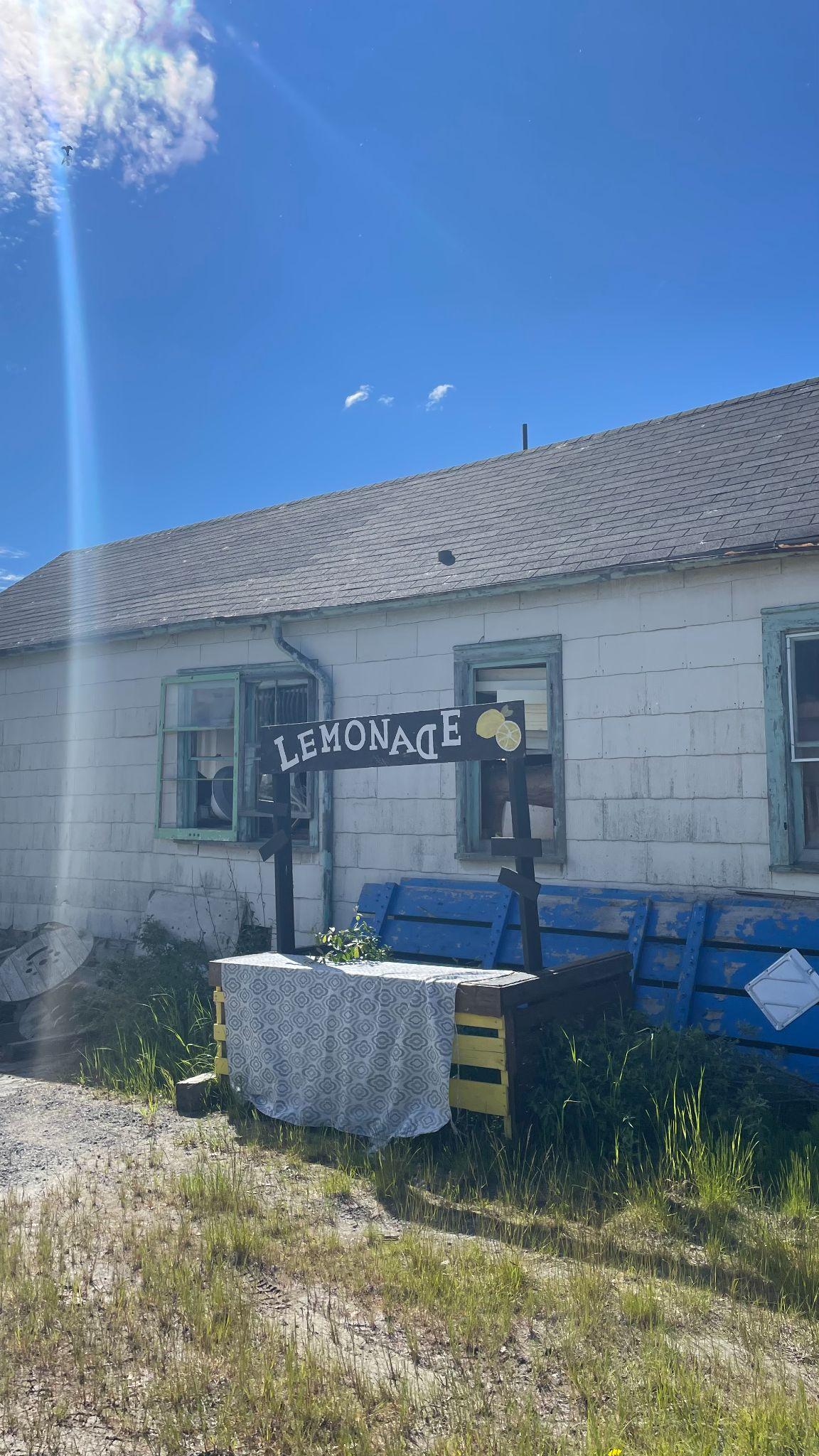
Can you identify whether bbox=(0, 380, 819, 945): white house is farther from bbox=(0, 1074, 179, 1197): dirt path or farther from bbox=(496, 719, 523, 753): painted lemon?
bbox=(0, 1074, 179, 1197): dirt path

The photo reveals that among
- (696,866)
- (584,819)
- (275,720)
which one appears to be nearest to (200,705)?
(275,720)

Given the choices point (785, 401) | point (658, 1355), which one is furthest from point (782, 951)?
point (785, 401)

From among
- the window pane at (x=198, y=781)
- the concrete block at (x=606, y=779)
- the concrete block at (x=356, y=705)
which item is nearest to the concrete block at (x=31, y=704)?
the window pane at (x=198, y=781)

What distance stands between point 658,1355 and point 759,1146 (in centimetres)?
205

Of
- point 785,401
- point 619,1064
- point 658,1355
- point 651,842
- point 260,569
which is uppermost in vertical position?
point 785,401

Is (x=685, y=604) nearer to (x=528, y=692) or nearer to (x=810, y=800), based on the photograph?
(x=528, y=692)

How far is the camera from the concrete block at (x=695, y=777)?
699cm

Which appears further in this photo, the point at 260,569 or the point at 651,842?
the point at 260,569

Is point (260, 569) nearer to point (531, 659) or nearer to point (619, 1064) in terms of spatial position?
point (531, 659)

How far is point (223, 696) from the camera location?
10008 mm

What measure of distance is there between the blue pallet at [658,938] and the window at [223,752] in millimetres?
1858

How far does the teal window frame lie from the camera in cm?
675

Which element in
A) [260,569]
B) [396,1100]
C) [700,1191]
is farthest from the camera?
[260,569]

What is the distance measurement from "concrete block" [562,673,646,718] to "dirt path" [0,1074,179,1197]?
402cm
